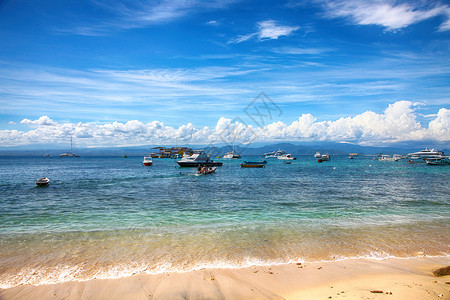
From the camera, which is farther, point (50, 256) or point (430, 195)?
point (430, 195)

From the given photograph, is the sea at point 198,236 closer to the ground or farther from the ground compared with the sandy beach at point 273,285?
closer to the ground

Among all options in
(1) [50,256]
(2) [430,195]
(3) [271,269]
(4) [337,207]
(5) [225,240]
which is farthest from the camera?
(2) [430,195]

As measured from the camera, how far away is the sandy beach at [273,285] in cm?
654

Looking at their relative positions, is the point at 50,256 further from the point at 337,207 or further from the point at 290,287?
the point at 337,207

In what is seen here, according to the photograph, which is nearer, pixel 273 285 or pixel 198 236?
pixel 273 285

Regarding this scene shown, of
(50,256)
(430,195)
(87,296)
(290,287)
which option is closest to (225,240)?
(290,287)

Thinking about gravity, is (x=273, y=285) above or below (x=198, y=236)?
above

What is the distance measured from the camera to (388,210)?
17.5 metres

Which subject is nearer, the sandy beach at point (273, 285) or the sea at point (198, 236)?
the sandy beach at point (273, 285)

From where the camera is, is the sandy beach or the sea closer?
the sandy beach

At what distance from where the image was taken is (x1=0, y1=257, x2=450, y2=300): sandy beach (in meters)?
6.54

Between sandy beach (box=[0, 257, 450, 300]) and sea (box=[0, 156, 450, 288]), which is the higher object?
sandy beach (box=[0, 257, 450, 300])

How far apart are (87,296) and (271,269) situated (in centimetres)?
541

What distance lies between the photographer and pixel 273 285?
7.20m
